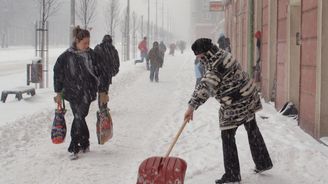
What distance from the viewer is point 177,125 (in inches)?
Answer: 384

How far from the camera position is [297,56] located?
1050 cm

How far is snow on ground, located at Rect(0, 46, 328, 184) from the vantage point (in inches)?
233

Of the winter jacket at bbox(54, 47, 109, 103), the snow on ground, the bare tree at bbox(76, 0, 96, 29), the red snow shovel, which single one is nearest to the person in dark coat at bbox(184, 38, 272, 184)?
the snow on ground

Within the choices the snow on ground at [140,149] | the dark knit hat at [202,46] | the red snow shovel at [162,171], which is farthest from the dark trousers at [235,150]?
the dark knit hat at [202,46]

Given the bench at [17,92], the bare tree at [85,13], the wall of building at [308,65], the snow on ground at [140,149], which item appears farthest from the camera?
the bare tree at [85,13]

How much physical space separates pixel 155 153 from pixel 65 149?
4.63 ft

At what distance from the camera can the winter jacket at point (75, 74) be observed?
22.8 ft

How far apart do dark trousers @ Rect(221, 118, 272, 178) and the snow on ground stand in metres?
0.23

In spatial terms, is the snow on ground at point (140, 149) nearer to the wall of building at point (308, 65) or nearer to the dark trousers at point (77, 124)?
the dark trousers at point (77, 124)

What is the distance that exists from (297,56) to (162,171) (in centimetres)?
664

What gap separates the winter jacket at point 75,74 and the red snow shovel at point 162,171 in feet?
8.14

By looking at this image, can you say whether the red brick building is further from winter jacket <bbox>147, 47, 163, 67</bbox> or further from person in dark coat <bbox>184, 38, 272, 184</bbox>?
winter jacket <bbox>147, 47, 163, 67</bbox>

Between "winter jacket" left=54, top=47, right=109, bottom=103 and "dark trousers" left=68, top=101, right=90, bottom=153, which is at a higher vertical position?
"winter jacket" left=54, top=47, right=109, bottom=103

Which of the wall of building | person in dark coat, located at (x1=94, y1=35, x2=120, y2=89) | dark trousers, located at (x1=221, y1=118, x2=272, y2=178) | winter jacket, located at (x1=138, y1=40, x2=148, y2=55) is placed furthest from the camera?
winter jacket, located at (x1=138, y1=40, x2=148, y2=55)
